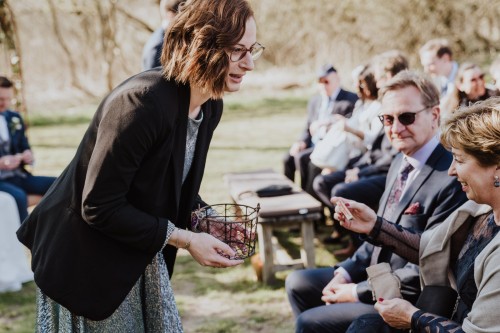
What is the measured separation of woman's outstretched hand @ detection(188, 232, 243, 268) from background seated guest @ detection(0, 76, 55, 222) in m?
3.94

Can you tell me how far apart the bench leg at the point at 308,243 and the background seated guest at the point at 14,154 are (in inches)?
98.5

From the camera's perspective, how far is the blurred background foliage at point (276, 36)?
58.8ft

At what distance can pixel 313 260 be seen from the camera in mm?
5055

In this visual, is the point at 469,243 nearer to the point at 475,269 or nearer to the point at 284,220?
the point at 475,269

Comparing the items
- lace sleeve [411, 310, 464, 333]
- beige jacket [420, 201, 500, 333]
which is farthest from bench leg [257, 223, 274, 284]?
lace sleeve [411, 310, 464, 333]

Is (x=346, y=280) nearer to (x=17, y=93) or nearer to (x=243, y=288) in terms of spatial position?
(x=243, y=288)

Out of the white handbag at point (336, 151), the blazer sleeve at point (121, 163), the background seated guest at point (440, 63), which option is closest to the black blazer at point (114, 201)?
the blazer sleeve at point (121, 163)

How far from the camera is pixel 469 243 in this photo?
7.81 feet

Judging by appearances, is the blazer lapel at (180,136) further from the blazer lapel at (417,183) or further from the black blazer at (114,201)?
the blazer lapel at (417,183)

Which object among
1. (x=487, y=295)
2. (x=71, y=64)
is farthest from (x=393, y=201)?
(x=71, y=64)

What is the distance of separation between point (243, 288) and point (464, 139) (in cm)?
309

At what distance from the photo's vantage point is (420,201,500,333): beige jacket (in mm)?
1963

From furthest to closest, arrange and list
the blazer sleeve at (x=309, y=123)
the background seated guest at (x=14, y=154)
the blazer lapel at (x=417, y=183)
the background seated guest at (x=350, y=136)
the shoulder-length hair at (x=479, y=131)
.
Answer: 1. the blazer sleeve at (x=309, y=123)
2. the background seated guest at (x=350, y=136)
3. the background seated guest at (x=14, y=154)
4. the blazer lapel at (x=417, y=183)
5. the shoulder-length hair at (x=479, y=131)

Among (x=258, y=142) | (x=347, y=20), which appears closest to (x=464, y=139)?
(x=258, y=142)
